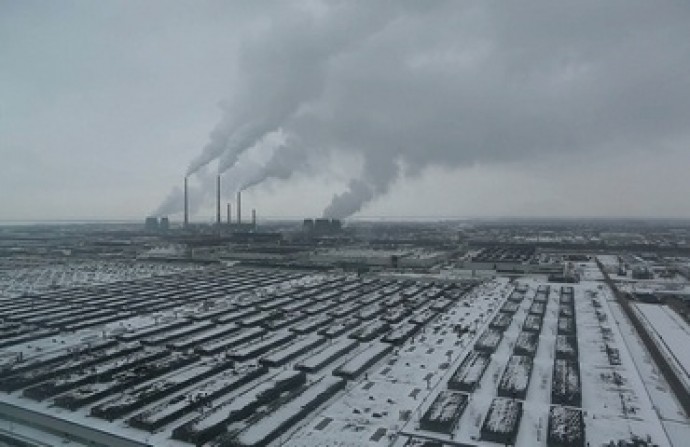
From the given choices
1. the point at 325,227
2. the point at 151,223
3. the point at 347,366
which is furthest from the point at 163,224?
the point at 347,366

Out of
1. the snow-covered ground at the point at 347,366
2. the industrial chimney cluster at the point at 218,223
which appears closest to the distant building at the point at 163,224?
the industrial chimney cluster at the point at 218,223

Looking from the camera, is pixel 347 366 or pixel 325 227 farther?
pixel 325 227

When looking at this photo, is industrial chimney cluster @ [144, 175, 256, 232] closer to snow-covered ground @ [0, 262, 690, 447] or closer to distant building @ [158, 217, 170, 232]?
distant building @ [158, 217, 170, 232]

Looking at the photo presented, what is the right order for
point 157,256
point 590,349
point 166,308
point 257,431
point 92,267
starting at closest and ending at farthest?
point 257,431, point 590,349, point 166,308, point 92,267, point 157,256

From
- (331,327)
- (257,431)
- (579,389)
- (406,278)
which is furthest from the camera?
(406,278)

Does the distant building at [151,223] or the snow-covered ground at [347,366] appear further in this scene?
the distant building at [151,223]

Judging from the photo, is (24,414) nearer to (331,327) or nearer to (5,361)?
(5,361)

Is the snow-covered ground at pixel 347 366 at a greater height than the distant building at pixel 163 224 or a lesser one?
lesser

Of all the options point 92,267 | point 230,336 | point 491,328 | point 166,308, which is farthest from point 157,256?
point 491,328

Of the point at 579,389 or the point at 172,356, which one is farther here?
the point at 172,356

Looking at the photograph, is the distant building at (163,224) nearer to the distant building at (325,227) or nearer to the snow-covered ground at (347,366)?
the distant building at (325,227)

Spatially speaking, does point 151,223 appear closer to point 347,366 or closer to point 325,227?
point 325,227
